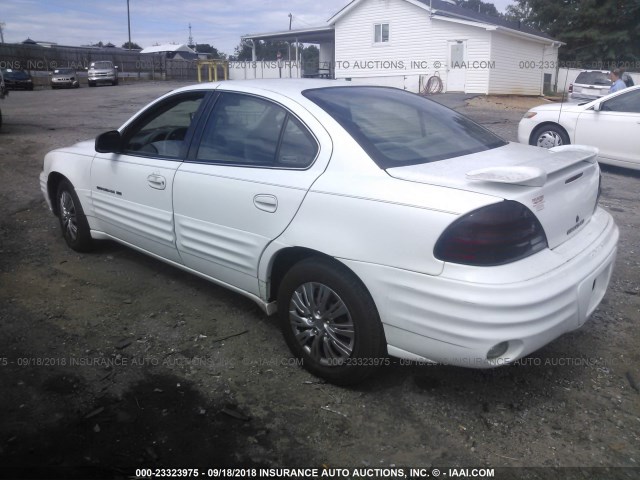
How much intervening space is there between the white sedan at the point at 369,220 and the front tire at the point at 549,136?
595cm

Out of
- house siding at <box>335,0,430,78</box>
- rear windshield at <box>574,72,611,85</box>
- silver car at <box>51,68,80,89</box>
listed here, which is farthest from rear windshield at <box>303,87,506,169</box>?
silver car at <box>51,68,80,89</box>

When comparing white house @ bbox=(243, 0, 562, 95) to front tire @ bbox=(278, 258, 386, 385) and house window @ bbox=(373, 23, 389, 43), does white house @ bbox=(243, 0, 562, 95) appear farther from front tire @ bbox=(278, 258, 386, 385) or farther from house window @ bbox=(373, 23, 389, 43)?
front tire @ bbox=(278, 258, 386, 385)

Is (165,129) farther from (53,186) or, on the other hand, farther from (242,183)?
(53,186)

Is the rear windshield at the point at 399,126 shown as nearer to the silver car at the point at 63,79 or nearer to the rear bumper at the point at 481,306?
the rear bumper at the point at 481,306

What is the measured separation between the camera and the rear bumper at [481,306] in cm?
237

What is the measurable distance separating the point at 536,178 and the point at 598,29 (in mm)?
43029

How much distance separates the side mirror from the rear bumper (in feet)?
8.07

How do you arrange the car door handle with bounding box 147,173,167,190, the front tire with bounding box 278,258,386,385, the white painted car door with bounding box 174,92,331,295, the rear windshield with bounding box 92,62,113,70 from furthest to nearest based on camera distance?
the rear windshield with bounding box 92,62,113,70, the car door handle with bounding box 147,173,167,190, the white painted car door with bounding box 174,92,331,295, the front tire with bounding box 278,258,386,385

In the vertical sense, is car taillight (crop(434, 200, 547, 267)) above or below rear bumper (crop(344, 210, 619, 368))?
above

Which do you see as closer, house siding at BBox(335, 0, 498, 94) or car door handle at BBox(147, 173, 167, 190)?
car door handle at BBox(147, 173, 167, 190)

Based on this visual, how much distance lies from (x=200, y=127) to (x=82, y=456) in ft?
7.07

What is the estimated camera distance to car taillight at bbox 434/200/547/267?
2385 millimetres

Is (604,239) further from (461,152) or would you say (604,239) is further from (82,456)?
(82,456)

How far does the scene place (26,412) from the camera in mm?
2799
